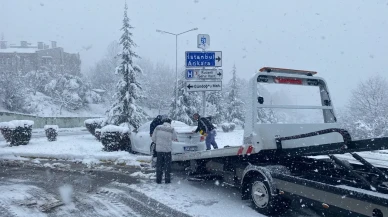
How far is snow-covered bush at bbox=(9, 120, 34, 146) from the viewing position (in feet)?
49.9

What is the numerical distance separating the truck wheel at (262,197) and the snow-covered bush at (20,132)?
12698 mm

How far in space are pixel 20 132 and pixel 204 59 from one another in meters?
9.18

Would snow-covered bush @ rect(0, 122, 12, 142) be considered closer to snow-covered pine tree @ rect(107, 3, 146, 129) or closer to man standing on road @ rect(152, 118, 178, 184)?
snow-covered pine tree @ rect(107, 3, 146, 129)

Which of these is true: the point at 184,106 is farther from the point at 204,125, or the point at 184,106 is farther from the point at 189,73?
the point at 204,125

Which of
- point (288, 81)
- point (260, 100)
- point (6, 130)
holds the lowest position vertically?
point (6, 130)

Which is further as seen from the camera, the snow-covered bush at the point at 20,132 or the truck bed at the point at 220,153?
the snow-covered bush at the point at 20,132

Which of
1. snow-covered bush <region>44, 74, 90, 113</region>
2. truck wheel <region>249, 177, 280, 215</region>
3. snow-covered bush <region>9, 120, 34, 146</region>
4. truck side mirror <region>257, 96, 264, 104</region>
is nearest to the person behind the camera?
truck wheel <region>249, 177, 280, 215</region>

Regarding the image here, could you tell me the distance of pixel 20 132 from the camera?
15328 millimetres

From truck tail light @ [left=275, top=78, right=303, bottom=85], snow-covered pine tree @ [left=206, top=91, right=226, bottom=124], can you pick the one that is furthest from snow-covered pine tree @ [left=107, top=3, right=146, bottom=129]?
snow-covered pine tree @ [left=206, top=91, right=226, bottom=124]

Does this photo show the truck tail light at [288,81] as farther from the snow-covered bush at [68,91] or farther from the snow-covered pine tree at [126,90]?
the snow-covered bush at [68,91]

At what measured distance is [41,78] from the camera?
6234 cm

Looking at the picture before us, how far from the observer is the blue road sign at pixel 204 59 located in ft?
38.2

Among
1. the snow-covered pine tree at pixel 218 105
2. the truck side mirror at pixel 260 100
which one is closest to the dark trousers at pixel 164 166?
the truck side mirror at pixel 260 100

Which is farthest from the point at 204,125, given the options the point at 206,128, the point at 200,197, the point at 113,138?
the point at 200,197
